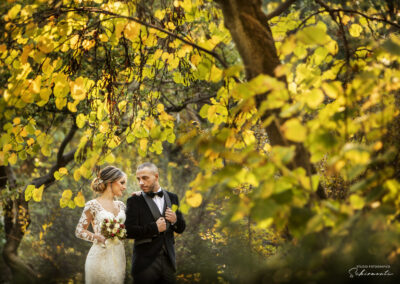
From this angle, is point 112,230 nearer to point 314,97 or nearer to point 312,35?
point 314,97

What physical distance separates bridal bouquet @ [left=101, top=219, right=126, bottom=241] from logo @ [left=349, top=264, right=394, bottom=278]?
243 cm

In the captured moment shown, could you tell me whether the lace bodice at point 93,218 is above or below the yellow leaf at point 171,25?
below

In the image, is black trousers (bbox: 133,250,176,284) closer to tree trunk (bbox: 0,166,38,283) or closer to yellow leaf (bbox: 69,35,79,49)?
yellow leaf (bbox: 69,35,79,49)

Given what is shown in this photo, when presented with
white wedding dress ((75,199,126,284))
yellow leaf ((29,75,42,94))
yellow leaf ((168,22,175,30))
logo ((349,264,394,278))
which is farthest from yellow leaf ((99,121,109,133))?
logo ((349,264,394,278))

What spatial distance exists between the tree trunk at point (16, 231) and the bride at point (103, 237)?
349 cm

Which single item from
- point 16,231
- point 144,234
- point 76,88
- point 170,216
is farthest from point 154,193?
point 16,231

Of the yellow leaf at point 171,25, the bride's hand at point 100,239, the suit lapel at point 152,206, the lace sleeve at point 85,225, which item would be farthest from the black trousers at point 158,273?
the yellow leaf at point 171,25

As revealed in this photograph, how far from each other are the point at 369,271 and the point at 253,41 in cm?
114

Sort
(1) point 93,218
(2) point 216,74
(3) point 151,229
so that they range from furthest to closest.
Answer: (1) point 93,218, (3) point 151,229, (2) point 216,74

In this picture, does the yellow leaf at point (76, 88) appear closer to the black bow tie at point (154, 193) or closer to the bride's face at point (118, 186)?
the black bow tie at point (154, 193)

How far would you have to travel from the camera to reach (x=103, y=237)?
11.6 feet

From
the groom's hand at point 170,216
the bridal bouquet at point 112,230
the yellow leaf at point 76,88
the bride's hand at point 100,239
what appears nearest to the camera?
the yellow leaf at point 76,88

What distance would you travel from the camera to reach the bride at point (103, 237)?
346 centimetres

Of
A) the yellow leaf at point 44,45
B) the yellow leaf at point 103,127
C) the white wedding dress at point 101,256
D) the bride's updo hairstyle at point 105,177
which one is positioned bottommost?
the white wedding dress at point 101,256
